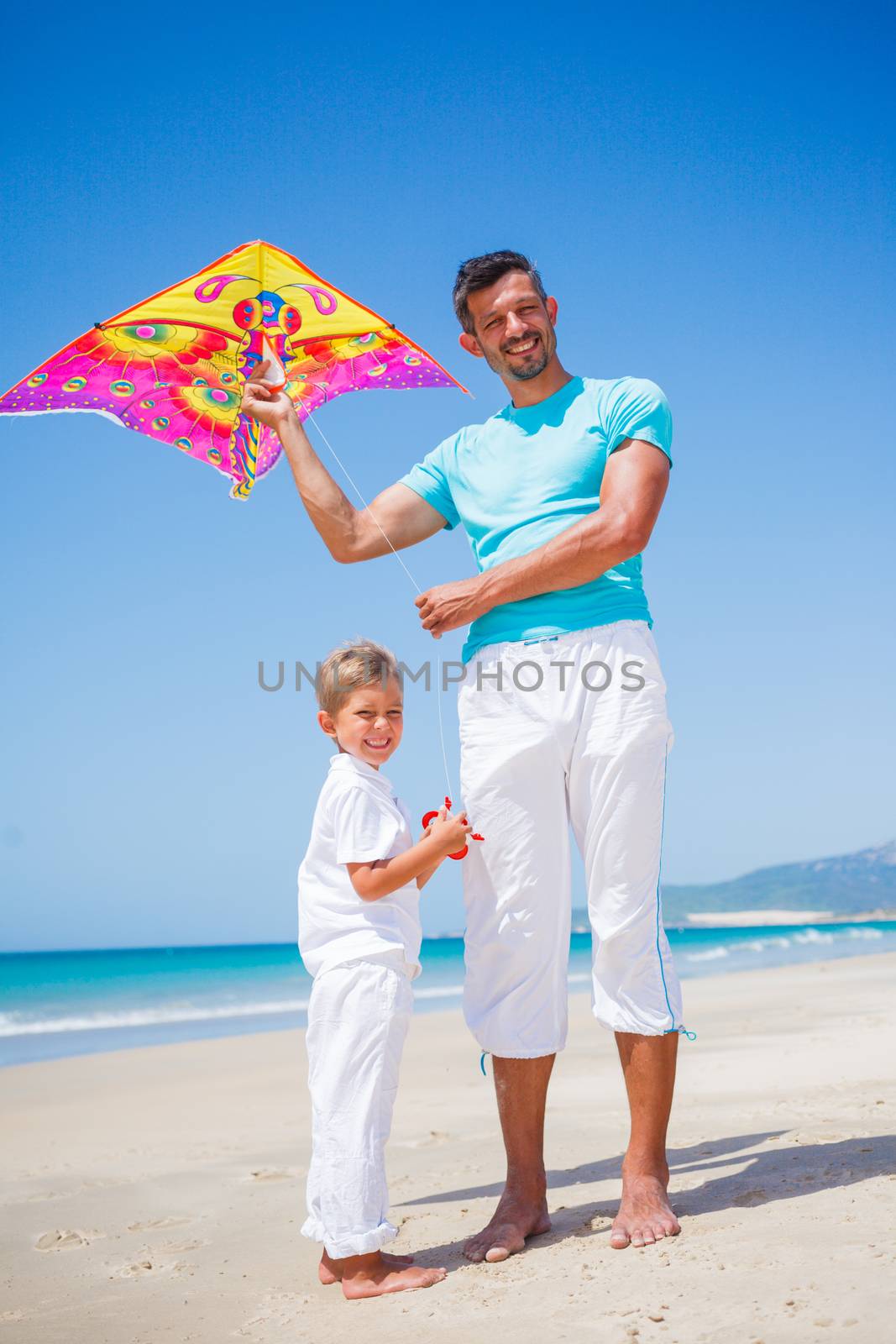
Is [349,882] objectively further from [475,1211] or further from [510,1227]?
[475,1211]

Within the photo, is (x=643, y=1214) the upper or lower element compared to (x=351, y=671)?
lower

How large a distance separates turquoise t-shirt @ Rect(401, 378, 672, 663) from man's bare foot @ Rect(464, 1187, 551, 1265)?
1274mm

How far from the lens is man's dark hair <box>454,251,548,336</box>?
2723 millimetres

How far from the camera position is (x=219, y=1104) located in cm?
563

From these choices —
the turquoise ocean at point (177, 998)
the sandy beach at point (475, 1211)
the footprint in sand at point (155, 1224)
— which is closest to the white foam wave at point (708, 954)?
the turquoise ocean at point (177, 998)

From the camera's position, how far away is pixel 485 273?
2.73 meters

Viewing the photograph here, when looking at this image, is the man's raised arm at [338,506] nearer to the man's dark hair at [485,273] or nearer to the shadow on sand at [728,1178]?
the man's dark hair at [485,273]

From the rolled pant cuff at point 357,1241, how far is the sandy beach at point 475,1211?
0.10 meters

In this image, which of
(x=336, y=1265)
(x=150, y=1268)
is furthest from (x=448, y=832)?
(x=150, y=1268)

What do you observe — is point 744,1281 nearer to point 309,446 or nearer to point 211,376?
point 309,446

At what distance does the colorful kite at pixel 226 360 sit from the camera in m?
2.97

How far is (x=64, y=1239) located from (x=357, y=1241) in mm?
1268

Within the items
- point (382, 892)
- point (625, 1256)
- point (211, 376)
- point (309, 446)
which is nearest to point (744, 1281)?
point (625, 1256)

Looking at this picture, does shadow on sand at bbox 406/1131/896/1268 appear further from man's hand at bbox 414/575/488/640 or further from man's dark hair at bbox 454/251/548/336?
man's dark hair at bbox 454/251/548/336
